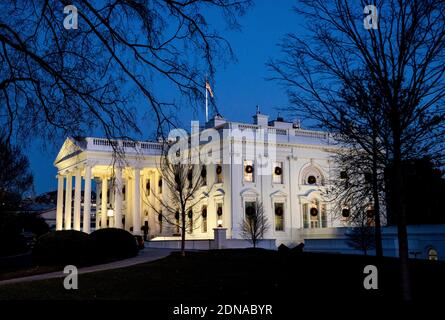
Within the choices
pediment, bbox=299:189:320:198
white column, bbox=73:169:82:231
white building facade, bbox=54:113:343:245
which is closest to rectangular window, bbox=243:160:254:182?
white building facade, bbox=54:113:343:245

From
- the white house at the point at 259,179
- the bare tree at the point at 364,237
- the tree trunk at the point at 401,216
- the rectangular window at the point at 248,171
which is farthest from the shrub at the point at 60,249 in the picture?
the rectangular window at the point at 248,171

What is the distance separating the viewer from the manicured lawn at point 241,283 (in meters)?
14.1

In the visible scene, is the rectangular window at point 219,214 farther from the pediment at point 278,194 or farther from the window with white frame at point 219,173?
the pediment at point 278,194

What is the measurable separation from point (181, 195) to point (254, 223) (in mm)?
13585

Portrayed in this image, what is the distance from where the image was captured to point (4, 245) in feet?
168

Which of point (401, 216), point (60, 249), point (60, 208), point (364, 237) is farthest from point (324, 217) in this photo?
point (401, 216)

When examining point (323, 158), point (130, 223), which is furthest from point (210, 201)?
point (130, 223)

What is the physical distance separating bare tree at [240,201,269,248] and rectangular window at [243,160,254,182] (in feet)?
8.35

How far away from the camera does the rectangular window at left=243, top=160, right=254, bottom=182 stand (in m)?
50.2

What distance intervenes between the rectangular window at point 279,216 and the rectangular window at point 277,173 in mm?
2379

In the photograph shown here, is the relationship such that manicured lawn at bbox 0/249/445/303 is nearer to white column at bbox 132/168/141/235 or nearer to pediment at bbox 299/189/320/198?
pediment at bbox 299/189/320/198

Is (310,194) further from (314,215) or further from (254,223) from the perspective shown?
(254,223)

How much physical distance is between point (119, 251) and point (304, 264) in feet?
38.6
